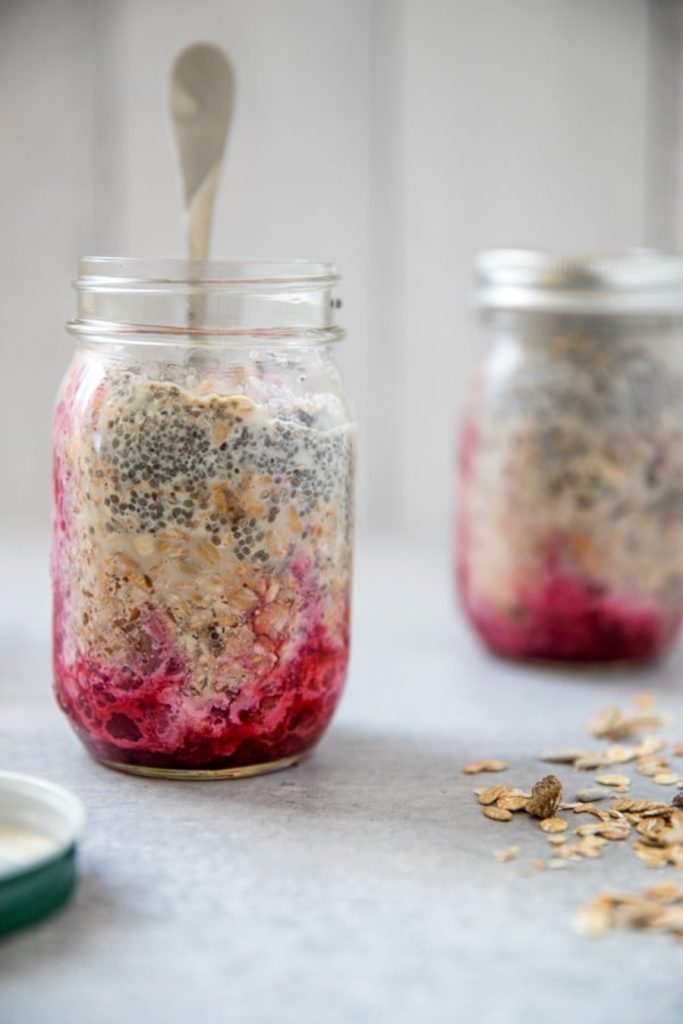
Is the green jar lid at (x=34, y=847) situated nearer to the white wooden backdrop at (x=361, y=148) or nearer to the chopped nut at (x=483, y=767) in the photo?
the chopped nut at (x=483, y=767)

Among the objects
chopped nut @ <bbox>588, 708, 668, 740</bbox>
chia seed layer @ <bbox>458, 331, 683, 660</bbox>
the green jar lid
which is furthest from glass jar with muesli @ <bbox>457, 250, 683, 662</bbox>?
the green jar lid

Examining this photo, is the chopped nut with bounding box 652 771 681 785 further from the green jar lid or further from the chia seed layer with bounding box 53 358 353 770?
the green jar lid

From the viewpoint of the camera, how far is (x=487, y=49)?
149cm

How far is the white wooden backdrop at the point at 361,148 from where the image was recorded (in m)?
1.47

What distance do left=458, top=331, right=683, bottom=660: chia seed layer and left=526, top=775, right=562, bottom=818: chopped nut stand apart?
0.28 meters

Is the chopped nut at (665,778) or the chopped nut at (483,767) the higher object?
the chopped nut at (483,767)

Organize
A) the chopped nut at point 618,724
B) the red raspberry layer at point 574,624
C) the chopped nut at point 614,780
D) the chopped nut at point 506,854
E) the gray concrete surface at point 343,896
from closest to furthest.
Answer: the gray concrete surface at point 343,896 < the chopped nut at point 506,854 < the chopped nut at point 614,780 < the chopped nut at point 618,724 < the red raspberry layer at point 574,624

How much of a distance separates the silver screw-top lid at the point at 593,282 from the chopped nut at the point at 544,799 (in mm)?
379

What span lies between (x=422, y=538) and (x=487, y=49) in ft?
1.69

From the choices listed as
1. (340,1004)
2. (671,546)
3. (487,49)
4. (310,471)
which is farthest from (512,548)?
(487,49)

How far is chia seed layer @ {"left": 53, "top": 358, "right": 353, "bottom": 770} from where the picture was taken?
75cm

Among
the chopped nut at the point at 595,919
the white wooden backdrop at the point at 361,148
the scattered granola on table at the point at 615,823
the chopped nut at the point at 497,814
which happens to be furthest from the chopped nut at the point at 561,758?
the white wooden backdrop at the point at 361,148

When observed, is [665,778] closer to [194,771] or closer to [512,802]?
[512,802]

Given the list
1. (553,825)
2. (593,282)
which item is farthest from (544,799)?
(593,282)
